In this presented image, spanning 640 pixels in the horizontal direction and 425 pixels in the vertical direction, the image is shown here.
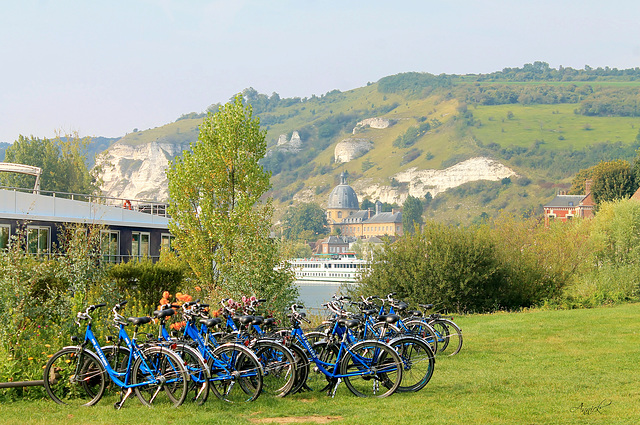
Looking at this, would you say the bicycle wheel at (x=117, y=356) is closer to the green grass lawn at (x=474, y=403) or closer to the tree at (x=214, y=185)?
the green grass lawn at (x=474, y=403)

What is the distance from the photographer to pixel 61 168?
2832 inches

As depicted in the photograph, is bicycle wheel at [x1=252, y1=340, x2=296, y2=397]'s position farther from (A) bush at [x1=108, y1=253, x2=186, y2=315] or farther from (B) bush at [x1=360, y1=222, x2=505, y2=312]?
(B) bush at [x1=360, y1=222, x2=505, y2=312]

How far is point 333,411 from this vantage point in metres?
8.85

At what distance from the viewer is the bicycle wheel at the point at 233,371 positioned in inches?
366

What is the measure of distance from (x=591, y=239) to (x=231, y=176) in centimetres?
1888

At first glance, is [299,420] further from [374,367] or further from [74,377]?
[74,377]

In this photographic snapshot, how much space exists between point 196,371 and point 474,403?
3799 mm

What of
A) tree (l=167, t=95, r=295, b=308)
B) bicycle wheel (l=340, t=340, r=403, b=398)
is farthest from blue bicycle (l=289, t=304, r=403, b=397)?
tree (l=167, t=95, r=295, b=308)

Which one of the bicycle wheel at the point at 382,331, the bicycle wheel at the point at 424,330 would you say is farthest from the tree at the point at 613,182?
the bicycle wheel at the point at 382,331

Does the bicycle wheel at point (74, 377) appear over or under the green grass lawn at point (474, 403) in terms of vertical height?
over

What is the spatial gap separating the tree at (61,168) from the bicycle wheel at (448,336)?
60.6 metres

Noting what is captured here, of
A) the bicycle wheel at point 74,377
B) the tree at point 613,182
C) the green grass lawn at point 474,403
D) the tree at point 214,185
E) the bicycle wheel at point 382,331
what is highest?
the tree at point 613,182

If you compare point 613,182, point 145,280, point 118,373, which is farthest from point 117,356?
point 613,182

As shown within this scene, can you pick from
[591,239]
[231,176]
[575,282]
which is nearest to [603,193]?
[591,239]
